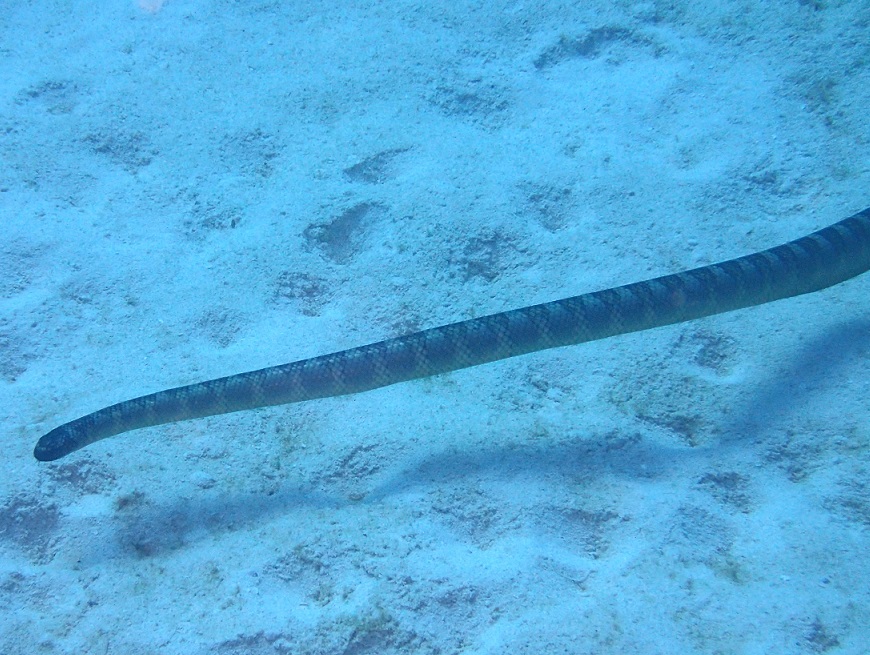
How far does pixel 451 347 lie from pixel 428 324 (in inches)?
22.3

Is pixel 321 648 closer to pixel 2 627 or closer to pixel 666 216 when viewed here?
pixel 2 627

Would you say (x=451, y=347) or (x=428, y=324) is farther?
(x=428, y=324)

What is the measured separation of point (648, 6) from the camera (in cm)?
485

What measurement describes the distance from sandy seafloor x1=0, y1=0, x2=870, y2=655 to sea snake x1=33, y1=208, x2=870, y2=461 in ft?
0.81

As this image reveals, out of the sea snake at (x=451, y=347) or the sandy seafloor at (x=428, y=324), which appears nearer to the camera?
the sandy seafloor at (x=428, y=324)

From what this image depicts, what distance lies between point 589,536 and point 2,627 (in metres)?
2.32

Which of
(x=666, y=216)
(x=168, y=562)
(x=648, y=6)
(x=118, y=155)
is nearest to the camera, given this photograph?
(x=168, y=562)

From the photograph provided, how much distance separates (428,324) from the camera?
3.21 m

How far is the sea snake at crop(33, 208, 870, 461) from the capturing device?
2.67 metres

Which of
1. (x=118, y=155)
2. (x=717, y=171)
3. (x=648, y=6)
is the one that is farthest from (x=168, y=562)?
(x=648, y=6)

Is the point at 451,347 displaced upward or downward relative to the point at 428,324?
upward

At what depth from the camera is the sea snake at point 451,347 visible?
8.76 feet

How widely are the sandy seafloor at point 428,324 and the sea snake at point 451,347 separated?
25cm

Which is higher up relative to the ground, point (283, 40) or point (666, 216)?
point (283, 40)
